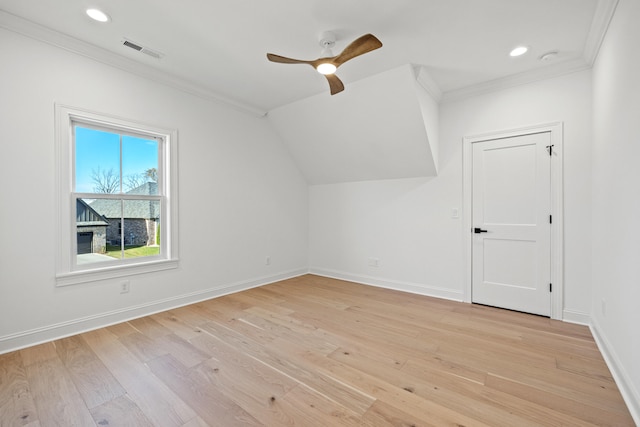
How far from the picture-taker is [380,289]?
4.15 m

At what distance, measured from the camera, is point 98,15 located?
2.23m

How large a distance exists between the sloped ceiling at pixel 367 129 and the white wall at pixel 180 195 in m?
0.47

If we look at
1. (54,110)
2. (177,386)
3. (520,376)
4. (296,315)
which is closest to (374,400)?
(520,376)

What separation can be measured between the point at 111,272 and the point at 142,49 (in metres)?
2.25

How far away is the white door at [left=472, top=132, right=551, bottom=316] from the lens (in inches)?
121

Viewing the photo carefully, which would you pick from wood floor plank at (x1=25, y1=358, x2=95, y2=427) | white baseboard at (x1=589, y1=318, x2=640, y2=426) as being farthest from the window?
white baseboard at (x1=589, y1=318, x2=640, y2=426)

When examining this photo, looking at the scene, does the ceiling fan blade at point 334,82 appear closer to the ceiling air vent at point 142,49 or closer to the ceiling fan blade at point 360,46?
the ceiling fan blade at point 360,46

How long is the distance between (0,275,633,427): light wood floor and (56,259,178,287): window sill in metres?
0.50

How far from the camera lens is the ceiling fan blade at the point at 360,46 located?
2096mm

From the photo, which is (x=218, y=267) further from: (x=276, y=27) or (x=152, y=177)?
(x=276, y=27)

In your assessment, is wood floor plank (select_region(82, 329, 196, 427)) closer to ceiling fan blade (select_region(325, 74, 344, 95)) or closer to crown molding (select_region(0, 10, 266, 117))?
crown molding (select_region(0, 10, 266, 117))

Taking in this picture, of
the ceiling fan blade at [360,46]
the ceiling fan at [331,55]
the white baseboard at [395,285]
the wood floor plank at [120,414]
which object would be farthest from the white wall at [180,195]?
the ceiling fan blade at [360,46]

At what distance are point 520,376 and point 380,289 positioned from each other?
7.40 ft

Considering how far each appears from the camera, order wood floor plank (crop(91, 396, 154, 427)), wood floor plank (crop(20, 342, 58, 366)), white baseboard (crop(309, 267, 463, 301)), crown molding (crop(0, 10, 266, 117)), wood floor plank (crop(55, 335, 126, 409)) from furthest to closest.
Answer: white baseboard (crop(309, 267, 463, 301)) → crown molding (crop(0, 10, 266, 117)) → wood floor plank (crop(20, 342, 58, 366)) → wood floor plank (crop(55, 335, 126, 409)) → wood floor plank (crop(91, 396, 154, 427))
